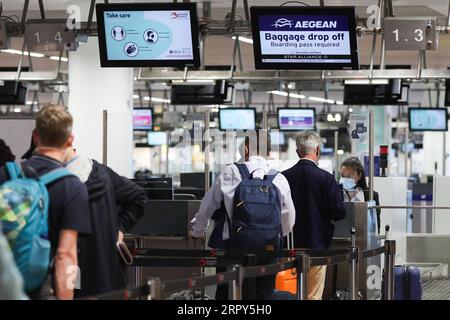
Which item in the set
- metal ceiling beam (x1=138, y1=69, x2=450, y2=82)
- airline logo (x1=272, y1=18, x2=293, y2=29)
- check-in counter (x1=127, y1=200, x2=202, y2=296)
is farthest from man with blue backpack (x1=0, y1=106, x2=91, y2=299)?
metal ceiling beam (x1=138, y1=69, x2=450, y2=82)

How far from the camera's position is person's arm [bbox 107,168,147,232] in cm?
584

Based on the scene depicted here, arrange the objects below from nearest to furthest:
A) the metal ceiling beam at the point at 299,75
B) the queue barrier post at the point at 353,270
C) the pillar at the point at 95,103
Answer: the queue barrier post at the point at 353,270 → the pillar at the point at 95,103 → the metal ceiling beam at the point at 299,75

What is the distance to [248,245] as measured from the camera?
714 centimetres

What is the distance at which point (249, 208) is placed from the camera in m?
7.12

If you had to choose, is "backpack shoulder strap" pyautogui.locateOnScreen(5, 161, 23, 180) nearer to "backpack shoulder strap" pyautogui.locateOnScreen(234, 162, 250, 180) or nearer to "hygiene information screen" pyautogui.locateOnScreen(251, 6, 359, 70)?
"backpack shoulder strap" pyautogui.locateOnScreen(234, 162, 250, 180)

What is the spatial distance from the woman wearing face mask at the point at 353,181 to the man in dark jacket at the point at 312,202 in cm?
287

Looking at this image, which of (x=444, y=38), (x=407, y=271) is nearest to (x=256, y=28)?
(x=407, y=271)

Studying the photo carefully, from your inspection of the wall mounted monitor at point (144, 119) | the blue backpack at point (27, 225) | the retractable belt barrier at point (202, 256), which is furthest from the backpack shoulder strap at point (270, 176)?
the wall mounted monitor at point (144, 119)

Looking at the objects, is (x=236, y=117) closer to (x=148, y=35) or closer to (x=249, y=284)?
(x=148, y=35)

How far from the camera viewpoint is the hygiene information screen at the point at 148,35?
11.2m

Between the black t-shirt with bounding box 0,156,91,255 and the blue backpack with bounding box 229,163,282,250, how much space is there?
2.39 meters

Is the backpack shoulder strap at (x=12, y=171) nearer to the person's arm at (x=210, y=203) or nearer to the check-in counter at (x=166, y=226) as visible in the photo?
the person's arm at (x=210, y=203)

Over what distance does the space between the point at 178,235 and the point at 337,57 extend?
8.92 ft
